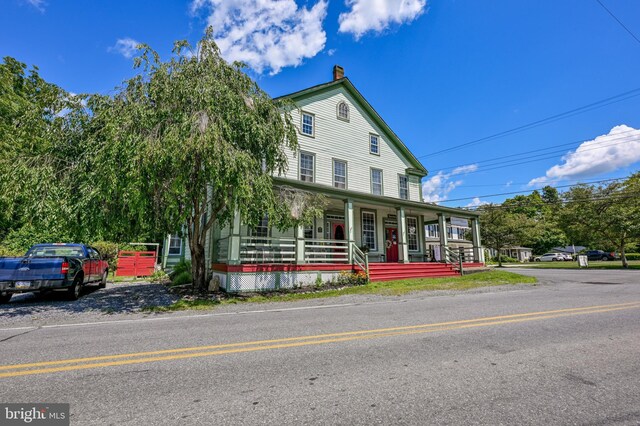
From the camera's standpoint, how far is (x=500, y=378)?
3518mm

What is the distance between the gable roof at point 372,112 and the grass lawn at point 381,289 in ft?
29.7

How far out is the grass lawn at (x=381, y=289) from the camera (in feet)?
31.4

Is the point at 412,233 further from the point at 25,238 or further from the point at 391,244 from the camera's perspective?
the point at 25,238

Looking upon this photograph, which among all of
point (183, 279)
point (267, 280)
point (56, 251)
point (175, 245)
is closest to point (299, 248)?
point (267, 280)

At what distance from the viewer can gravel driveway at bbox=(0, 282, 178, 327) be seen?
7.52 m

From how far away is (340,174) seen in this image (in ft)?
62.6

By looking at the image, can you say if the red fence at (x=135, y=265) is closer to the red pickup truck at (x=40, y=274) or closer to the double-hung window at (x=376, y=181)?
the red pickup truck at (x=40, y=274)

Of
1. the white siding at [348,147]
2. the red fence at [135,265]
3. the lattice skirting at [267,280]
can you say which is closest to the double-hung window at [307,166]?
the white siding at [348,147]

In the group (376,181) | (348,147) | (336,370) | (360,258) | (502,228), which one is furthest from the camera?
(502,228)

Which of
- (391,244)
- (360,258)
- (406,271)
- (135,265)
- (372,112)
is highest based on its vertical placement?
(372,112)

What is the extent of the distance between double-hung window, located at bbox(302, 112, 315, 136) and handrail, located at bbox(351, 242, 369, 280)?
7288 mm

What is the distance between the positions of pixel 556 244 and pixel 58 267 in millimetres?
75357

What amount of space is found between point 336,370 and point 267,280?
917 centimetres

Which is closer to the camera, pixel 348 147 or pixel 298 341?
pixel 298 341
